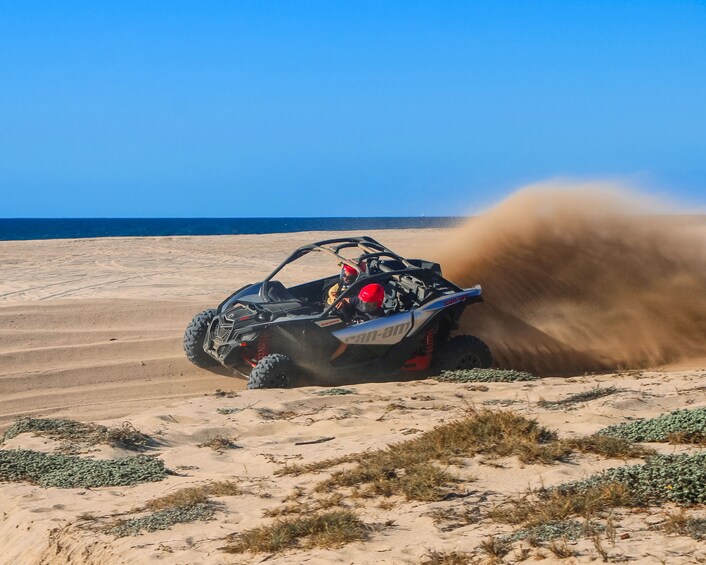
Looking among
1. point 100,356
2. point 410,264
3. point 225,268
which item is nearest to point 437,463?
point 410,264

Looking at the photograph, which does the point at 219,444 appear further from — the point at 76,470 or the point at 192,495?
the point at 192,495

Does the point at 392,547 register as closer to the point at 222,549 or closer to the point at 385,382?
the point at 222,549

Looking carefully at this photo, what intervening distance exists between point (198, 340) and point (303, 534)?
23.0 ft

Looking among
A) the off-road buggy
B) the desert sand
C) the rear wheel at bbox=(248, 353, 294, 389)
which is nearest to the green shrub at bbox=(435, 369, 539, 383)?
the desert sand

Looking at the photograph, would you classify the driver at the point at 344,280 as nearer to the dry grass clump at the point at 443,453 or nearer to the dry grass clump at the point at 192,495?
the dry grass clump at the point at 443,453

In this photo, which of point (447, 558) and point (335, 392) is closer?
point (447, 558)

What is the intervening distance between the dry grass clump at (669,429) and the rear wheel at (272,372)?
14.1ft

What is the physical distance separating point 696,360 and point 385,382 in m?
4.72

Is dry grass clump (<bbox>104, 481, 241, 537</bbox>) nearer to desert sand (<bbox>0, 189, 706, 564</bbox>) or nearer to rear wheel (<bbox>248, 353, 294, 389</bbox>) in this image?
desert sand (<bbox>0, 189, 706, 564</bbox>)

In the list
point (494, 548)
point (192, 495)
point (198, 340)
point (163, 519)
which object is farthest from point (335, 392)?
point (494, 548)

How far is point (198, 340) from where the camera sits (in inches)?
471

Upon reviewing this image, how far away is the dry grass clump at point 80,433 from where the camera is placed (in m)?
7.75

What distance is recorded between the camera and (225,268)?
22594mm

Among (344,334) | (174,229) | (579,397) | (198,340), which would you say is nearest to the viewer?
(579,397)
